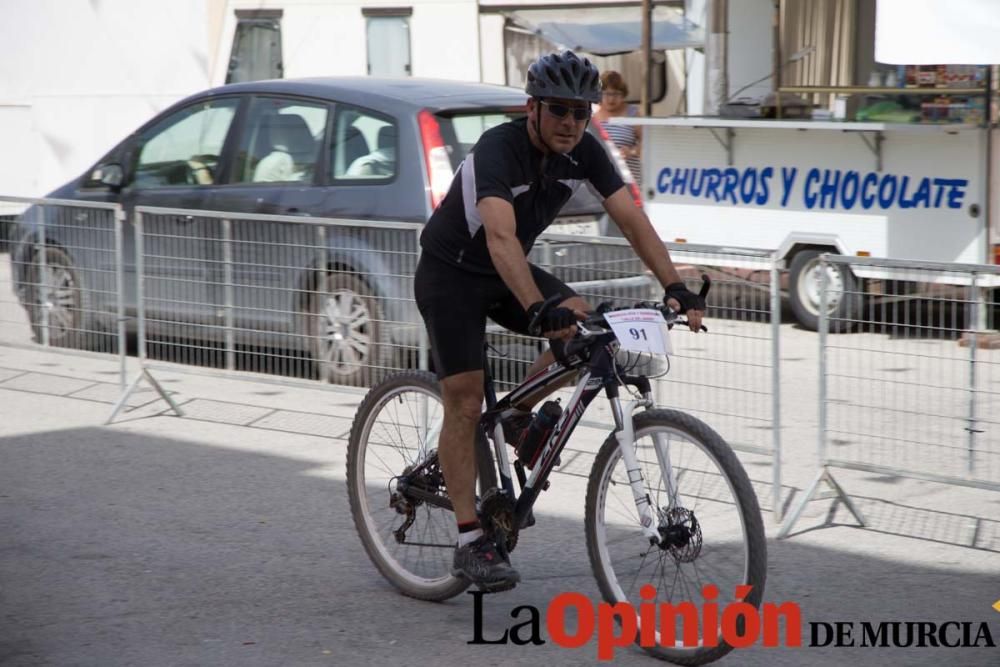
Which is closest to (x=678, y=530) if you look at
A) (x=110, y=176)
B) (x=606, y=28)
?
(x=110, y=176)

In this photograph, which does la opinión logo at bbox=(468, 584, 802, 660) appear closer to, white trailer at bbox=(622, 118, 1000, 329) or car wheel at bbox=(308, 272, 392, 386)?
car wheel at bbox=(308, 272, 392, 386)

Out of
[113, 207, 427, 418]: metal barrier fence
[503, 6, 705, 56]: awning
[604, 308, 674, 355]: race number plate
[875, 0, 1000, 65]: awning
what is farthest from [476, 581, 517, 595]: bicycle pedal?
[503, 6, 705, 56]: awning

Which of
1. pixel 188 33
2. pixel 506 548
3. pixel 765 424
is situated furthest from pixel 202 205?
pixel 188 33

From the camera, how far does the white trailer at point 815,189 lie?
1112cm

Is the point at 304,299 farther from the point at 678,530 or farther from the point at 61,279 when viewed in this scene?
the point at 678,530

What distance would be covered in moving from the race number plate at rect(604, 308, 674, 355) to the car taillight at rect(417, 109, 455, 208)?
427 cm

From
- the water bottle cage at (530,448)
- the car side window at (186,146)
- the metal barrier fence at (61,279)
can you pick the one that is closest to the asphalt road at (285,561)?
the water bottle cage at (530,448)

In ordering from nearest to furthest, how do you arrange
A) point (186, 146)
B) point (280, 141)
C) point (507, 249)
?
point (507, 249) → point (280, 141) → point (186, 146)

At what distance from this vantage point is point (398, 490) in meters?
5.63

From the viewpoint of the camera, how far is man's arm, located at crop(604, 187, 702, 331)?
506cm

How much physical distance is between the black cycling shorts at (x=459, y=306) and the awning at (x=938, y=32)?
19.5 feet

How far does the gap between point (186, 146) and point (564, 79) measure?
19.3 ft

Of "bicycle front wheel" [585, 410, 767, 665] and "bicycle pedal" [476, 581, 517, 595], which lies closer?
"bicycle front wheel" [585, 410, 767, 665]

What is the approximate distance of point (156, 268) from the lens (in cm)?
881
